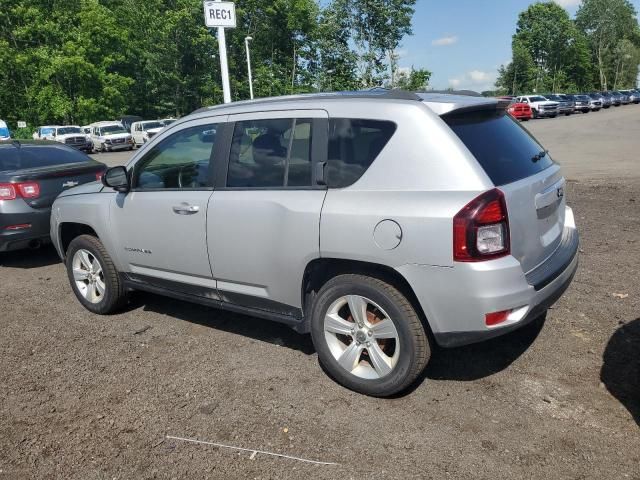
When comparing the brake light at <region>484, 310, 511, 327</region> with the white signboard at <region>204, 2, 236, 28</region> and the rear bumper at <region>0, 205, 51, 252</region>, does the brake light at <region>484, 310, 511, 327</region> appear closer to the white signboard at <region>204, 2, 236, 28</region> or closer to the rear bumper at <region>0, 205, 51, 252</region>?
the rear bumper at <region>0, 205, 51, 252</region>

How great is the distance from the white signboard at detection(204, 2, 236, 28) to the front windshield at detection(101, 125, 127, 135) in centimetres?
2554

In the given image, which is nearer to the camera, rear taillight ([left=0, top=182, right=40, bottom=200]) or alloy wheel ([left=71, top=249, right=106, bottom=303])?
alloy wheel ([left=71, top=249, right=106, bottom=303])

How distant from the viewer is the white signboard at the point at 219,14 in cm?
963

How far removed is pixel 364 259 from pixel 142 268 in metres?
2.23

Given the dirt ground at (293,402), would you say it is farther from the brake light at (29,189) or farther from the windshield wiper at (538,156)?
the brake light at (29,189)

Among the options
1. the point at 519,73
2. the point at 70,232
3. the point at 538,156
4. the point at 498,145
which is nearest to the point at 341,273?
the point at 498,145

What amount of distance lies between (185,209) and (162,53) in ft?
155

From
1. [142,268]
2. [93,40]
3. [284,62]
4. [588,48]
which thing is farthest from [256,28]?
[588,48]

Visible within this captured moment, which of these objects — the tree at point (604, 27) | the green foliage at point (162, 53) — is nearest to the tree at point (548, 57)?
the tree at point (604, 27)

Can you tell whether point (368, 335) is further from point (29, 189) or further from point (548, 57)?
point (548, 57)

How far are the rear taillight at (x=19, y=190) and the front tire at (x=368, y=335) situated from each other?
185 inches

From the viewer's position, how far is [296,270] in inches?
136

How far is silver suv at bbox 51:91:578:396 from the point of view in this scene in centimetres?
292

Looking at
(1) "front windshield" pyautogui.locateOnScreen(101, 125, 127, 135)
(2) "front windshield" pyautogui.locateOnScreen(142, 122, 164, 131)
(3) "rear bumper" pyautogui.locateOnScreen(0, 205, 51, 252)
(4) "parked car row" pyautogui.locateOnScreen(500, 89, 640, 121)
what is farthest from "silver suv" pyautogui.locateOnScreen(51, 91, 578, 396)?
(4) "parked car row" pyautogui.locateOnScreen(500, 89, 640, 121)
